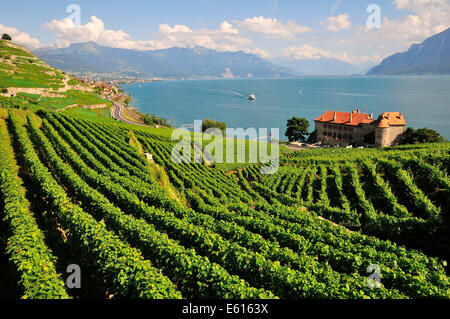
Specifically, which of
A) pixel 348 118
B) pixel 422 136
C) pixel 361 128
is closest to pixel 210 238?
pixel 422 136

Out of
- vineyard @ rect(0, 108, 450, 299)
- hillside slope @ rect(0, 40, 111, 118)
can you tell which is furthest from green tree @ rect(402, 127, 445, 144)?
hillside slope @ rect(0, 40, 111, 118)

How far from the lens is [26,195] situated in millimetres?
18438

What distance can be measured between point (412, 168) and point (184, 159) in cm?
2971

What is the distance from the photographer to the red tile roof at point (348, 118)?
71.9m

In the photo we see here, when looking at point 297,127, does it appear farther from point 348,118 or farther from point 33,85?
point 33,85

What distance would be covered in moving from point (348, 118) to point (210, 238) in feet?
238

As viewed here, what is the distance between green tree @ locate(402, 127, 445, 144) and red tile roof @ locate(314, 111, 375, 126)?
9.21 m

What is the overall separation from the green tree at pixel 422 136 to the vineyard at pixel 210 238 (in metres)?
41.3

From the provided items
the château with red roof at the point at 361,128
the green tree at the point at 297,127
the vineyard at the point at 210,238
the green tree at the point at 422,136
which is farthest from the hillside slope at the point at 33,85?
the green tree at the point at 422,136

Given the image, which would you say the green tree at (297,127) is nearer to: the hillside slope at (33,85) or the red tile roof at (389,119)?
the red tile roof at (389,119)

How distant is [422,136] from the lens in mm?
63062

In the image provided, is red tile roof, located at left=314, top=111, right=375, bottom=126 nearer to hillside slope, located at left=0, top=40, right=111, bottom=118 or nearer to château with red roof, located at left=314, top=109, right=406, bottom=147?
château with red roof, located at left=314, top=109, right=406, bottom=147

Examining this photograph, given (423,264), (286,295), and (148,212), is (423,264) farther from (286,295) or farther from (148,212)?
(148,212)
